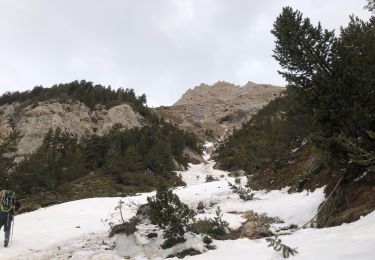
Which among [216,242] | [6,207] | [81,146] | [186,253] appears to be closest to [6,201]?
[6,207]

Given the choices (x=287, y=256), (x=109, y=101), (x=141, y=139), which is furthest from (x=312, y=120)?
(x=109, y=101)

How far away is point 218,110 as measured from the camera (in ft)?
308

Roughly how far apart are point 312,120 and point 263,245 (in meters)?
4.25

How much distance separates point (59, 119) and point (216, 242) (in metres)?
36.9

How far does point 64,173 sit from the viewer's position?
2753 centimetres

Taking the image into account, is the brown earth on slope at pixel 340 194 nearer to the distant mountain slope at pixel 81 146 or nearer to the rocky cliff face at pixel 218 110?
the distant mountain slope at pixel 81 146

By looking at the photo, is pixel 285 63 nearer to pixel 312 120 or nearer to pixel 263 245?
pixel 312 120

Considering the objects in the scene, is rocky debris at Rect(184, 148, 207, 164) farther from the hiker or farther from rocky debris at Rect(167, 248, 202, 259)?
rocky debris at Rect(167, 248, 202, 259)

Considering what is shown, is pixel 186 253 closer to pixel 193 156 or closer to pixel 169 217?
pixel 169 217

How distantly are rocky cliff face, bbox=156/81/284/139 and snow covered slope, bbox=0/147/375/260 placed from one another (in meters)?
52.0

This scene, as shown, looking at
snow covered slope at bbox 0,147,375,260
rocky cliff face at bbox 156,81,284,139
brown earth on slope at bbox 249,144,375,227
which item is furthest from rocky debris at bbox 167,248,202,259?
rocky cliff face at bbox 156,81,284,139

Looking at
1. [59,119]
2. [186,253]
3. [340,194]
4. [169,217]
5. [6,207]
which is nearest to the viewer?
[186,253]

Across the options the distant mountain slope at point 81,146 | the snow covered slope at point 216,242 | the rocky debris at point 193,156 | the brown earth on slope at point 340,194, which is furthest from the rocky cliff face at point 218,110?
Answer: the brown earth on slope at point 340,194

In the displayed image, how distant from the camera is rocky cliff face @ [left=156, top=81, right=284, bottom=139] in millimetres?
77938
